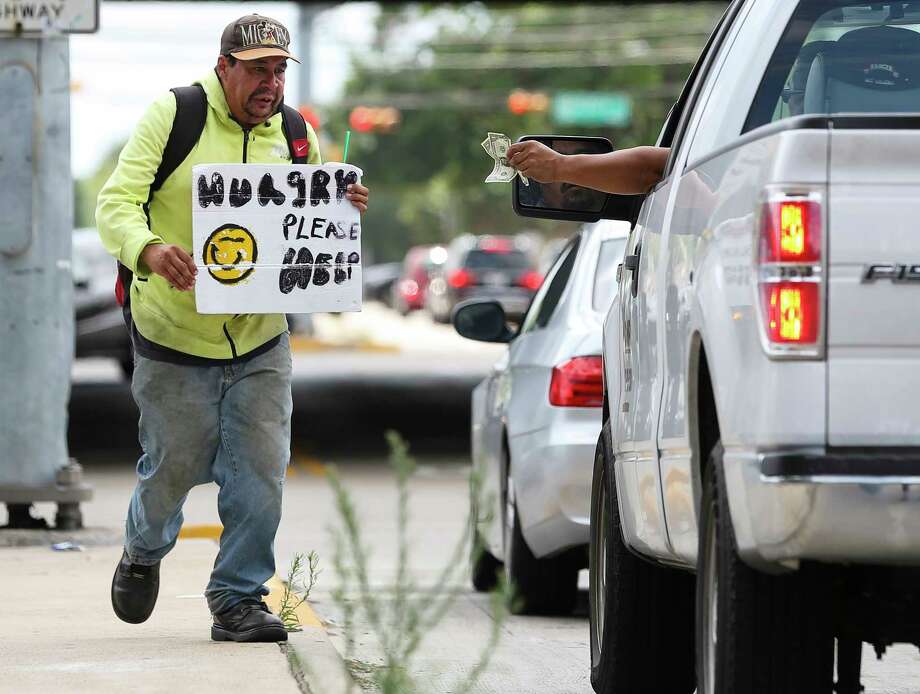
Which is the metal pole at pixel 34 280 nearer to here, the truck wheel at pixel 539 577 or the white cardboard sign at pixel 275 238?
the truck wheel at pixel 539 577

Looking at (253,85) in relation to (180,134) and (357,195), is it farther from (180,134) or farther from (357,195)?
(357,195)

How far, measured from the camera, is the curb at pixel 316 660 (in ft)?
19.7

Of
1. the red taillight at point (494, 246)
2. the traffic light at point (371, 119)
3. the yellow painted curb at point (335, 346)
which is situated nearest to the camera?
the yellow painted curb at point (335, 346)

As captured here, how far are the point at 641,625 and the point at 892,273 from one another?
2091 mm

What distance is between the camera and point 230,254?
261 inches

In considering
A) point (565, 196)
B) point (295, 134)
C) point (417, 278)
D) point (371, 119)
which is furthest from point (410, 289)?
point (565, 196)

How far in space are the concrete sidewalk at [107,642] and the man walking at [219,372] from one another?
12.6 inches

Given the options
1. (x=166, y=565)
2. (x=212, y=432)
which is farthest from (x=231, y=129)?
(x=166, y=565)

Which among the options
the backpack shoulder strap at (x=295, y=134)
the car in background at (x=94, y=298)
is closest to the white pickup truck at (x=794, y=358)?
the backpack shoulder strap at (x=295, y=134)

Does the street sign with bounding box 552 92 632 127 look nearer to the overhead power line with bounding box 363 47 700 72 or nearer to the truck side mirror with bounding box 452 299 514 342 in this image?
the overhead power line with bounding box 363 47 700 72

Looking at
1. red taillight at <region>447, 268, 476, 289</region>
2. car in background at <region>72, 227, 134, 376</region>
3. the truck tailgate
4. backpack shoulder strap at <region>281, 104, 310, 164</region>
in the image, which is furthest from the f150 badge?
red taillight at <region>447, 268, 476, 289</region>

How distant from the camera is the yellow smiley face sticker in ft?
21.5

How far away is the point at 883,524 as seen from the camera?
12.8ft

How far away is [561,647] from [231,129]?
2300 millimetres
